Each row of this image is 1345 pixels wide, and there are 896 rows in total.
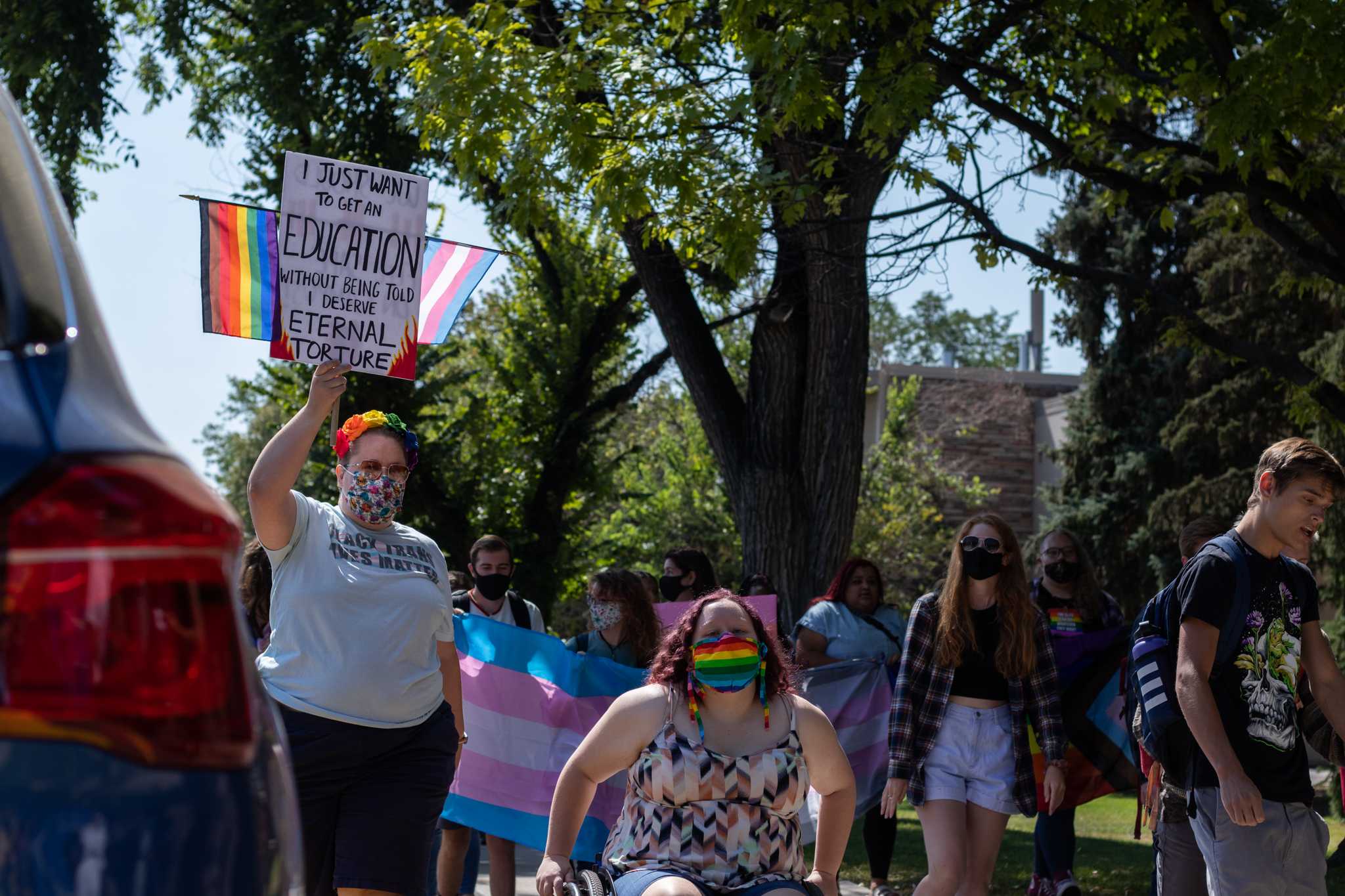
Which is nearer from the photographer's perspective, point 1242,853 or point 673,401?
point 1242,853

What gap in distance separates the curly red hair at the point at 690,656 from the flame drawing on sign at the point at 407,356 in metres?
1.29

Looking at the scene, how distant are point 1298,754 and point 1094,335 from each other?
79.3 feet

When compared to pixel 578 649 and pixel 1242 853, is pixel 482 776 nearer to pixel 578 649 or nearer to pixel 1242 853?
pixel 578 649

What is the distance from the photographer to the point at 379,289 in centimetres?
528

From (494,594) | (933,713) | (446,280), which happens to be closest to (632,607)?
(494,594)

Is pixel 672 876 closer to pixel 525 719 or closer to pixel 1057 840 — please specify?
pixel 525 719

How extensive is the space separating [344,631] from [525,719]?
369 cm

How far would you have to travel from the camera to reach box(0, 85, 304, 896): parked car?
1.40 m

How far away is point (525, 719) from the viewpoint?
27.0 feet

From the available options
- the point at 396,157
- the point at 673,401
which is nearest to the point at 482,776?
the point at 396,157

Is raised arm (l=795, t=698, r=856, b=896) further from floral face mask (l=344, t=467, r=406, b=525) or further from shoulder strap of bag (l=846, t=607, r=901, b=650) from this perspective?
shoulder strap of bag (l=846, t=607, r=901, b=650)

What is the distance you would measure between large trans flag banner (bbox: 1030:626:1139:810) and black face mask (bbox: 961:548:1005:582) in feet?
6.39

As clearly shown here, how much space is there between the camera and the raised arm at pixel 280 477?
177 inches

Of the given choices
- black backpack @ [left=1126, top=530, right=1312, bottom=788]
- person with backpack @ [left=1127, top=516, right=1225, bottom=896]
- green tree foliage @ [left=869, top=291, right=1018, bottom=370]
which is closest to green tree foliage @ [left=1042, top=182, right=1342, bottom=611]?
person with backpack @ [left=1127, top=516, right=1225, bottom=896]
